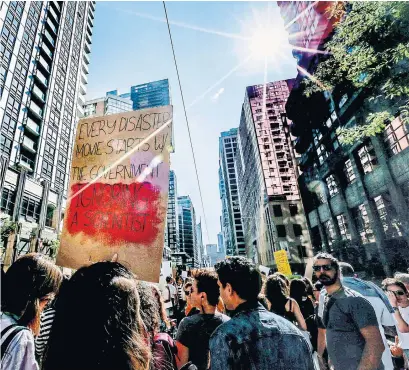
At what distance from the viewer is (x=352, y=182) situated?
2164 cm

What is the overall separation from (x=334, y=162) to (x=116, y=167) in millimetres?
25842

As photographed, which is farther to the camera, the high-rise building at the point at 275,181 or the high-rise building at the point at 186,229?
the high-rise building at the point at 186,229

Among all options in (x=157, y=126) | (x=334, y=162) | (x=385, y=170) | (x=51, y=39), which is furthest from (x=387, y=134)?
(x=51, y=39)

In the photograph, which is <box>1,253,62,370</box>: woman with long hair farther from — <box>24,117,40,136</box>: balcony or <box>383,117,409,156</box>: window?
<box>24,117,40,136</box>: balcony

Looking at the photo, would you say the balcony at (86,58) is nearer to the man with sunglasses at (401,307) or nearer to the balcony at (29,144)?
the balcony at (29,144)

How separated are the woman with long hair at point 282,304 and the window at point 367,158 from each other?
62.2ft

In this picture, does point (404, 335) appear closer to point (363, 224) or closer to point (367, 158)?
point (367, 158)

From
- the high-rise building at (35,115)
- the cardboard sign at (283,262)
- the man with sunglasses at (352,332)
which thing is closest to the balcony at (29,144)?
the high-rise building at (35,115)

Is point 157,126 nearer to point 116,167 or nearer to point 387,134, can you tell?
point 116,167

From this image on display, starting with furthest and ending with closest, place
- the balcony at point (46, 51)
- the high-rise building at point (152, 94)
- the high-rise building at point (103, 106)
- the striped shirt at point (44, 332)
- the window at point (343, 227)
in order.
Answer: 1. the high-rise building at point (152, 94)
2. the high-rise building at point (103, 106)
3. the balcony at point (46, 51)
4. the window at point (343, 227)
5. the striped shirt at point (44, 332)

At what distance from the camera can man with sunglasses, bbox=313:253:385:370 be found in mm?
2277

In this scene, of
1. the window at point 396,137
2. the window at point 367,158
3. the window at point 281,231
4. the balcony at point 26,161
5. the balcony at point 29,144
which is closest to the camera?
the window at point 396,137

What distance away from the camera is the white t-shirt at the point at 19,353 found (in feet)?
4.40

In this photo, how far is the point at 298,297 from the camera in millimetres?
4398
